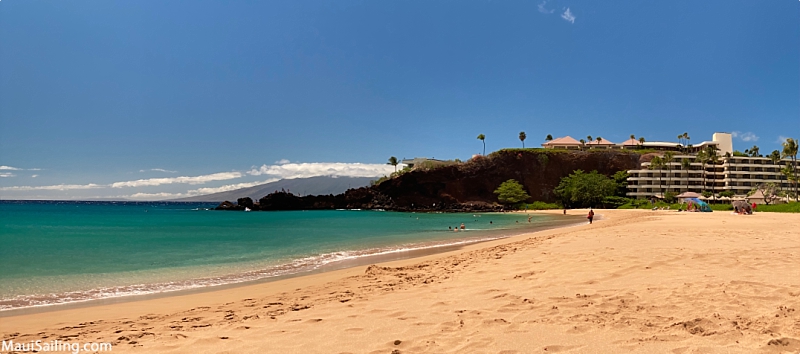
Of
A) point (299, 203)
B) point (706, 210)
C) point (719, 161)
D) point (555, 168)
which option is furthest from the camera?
point (299, 203)

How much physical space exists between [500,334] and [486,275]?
4324 millimetres

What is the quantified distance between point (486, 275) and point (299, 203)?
104 meters

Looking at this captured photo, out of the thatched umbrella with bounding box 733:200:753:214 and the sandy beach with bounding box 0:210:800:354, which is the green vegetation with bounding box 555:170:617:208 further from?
the sandy beach with bounding box 0:210:800:354

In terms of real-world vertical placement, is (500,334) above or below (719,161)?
below

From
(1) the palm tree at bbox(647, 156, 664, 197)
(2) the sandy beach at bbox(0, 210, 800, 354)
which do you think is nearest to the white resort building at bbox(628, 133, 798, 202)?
(1) the palm tree at bbox(647, 156, 664, 197)

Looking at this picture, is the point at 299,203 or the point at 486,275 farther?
the point at 299,203

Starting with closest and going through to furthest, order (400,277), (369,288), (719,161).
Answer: (369,288) < (400,277) < (719,161)

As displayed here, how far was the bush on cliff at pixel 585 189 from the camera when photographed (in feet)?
261

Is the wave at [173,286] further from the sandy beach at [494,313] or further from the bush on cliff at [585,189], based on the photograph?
the bush on cliff at [585,189]

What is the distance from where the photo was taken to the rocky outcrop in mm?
90062

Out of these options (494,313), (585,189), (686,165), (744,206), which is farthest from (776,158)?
(494,313)

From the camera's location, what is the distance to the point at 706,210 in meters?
46.1

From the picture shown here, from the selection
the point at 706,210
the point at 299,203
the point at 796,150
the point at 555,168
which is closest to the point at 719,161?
the point at 796,150

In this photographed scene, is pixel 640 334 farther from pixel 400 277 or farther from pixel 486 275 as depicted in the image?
pixel 400 277
